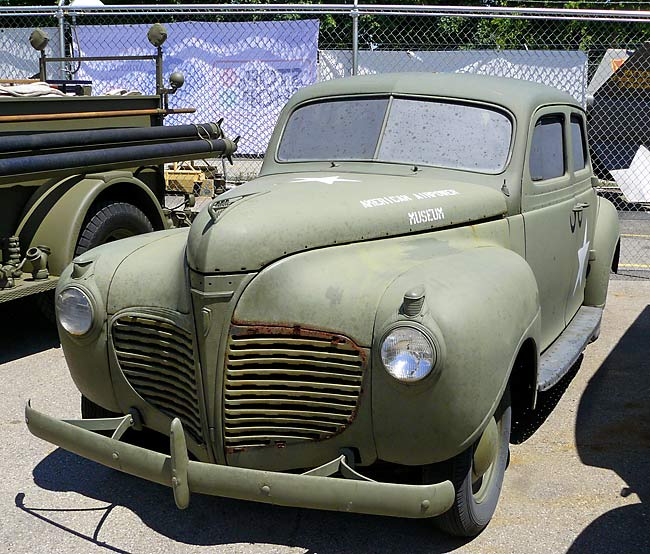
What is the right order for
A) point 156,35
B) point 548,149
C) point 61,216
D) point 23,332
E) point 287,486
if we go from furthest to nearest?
A: 1. point 156,35
2. point 23,332
3. point 61,216
4. point 548,149
5. point 287,486

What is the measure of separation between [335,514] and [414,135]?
183cm

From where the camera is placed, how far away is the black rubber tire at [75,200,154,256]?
5566 millimetres

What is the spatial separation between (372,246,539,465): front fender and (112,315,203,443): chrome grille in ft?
2.28

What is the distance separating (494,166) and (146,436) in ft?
6.62

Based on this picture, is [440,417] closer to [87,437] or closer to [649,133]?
[87,437]

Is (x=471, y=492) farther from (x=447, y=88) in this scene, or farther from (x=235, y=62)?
(x=235, y=62)

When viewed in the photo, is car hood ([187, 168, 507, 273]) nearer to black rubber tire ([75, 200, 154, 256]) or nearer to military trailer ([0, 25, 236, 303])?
military trailer ([0, 25, 236, 303])

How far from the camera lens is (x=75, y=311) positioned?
3.23 meters

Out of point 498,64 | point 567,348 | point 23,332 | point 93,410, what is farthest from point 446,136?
point 498,64

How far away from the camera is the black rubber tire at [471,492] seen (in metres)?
2.93

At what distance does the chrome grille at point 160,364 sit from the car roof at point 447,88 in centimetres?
183

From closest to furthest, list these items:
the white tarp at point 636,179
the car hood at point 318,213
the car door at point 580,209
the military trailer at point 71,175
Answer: the car hood at point 318,213, the car door at point 580,209, the military trailer at point 71,175, the white tarp at point 636,179

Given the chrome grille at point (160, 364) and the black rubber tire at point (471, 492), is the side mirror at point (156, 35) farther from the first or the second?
the black rubber tire at point (471, 492)

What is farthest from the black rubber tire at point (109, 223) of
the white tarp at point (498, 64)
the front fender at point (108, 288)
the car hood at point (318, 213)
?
the white tarp at point (498, 64)
